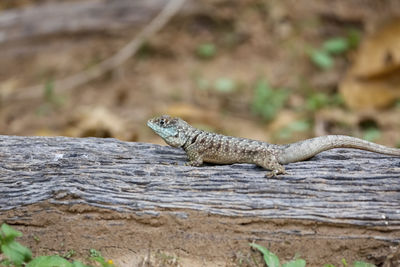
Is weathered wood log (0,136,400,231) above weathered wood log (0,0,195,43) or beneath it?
beneath

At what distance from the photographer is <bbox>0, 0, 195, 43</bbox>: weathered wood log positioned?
12359mm

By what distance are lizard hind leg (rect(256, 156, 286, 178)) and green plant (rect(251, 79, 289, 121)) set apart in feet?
17.6

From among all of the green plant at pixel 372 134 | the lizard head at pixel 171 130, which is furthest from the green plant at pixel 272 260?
the green plant at pixel 372 134

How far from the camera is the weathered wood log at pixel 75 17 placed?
12.4 meters

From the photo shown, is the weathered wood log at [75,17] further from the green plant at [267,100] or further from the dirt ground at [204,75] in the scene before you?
the green plant at [267,100]

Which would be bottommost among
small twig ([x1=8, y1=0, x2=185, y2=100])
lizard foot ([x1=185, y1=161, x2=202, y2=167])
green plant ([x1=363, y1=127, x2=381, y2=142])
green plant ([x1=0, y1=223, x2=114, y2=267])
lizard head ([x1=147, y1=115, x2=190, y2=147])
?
green plant ([x1=0, y1=223, x2=114, y2=267])

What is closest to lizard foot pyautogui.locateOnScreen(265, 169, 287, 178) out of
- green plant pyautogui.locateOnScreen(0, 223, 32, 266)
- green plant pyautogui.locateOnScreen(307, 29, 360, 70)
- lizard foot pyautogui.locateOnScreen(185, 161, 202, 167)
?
lizard foot pyautogui.locateOnScreen(185, 161, 202, 167)

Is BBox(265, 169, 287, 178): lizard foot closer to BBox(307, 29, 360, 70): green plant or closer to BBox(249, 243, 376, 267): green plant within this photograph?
BBox(249, 243, 376, 267): green plant

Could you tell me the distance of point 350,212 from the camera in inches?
210

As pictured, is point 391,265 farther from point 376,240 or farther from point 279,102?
point 279,102

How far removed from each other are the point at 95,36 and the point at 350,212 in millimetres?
9211

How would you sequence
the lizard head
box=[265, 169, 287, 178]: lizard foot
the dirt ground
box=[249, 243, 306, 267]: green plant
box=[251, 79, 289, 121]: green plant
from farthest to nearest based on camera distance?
box=[251, 79, 289, 121]: green plant → the dirt ground → the lizard head → box=[265, 169, 287, 178]: lizard foot → box=[249, 243, 306, 267]: green plant

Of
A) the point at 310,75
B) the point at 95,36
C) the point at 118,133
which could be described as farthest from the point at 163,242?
the point at 95,36

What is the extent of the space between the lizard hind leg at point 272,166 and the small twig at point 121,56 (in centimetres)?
777
